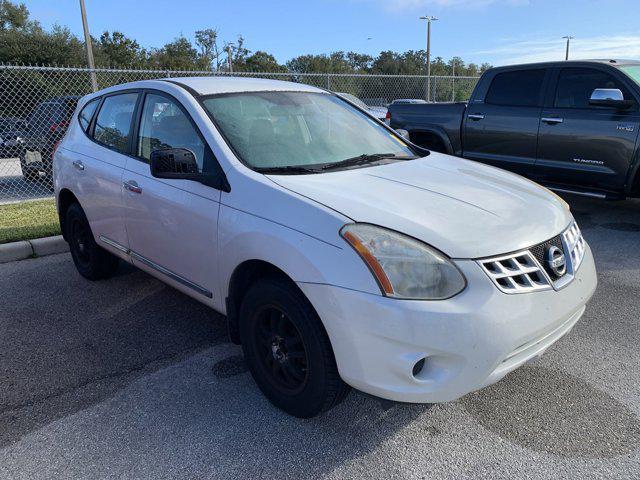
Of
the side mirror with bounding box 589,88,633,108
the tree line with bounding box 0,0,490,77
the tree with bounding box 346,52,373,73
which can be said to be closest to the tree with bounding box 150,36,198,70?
the tree line with bounding box 0,0,490,77

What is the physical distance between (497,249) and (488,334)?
1.29 feet

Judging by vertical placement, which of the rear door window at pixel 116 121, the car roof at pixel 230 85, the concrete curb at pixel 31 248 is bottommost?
the concrete curb at pixel 31 248

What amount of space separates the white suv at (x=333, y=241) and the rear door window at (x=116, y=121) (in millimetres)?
31

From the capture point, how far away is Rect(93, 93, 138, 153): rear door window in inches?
155

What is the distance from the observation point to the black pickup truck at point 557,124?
19.4 ft

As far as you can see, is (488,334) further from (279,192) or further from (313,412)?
(279,192)

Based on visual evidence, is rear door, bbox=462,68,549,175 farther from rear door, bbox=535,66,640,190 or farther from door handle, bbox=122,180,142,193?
door handle, bbox=122,180,142,193

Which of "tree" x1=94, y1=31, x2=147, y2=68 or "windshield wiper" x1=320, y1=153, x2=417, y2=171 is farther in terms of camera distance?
"tree" x1=94, y1=31, x2=147, y2=68

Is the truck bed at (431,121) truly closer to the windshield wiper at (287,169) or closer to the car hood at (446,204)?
the car hood at (446,204)

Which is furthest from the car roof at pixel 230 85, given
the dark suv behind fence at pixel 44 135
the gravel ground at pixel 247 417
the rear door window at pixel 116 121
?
the dark suv behind fence at pixel 44 135

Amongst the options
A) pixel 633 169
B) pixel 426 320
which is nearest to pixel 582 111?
pixel 633 169

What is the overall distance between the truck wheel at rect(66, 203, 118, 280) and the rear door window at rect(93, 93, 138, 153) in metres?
0.77

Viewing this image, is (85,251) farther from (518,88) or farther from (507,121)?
(518,88)

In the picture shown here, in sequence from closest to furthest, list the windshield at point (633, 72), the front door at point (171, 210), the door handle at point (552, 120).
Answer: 1. the front door at point (171, 210)
2. the windshield at point (633, 72)
3. the door handle at point (552, 120)
